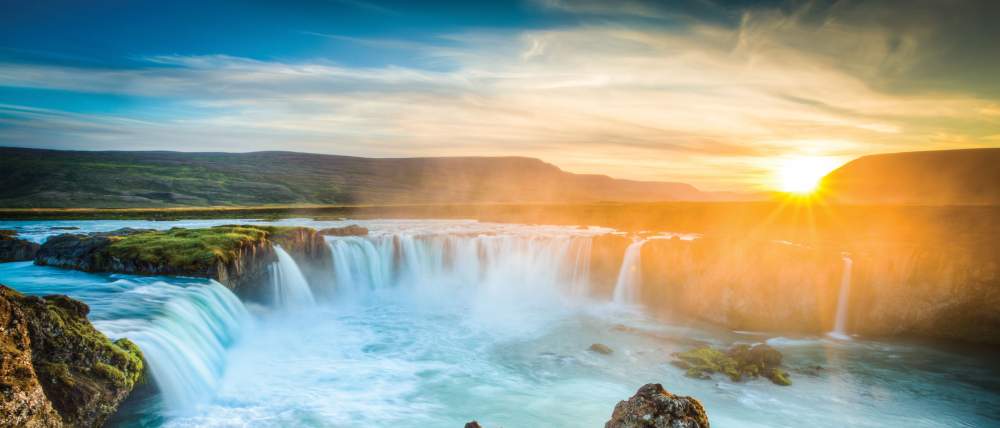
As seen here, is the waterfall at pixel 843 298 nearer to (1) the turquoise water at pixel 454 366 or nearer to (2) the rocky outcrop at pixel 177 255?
(1) the turquoise water at pixel 454 366

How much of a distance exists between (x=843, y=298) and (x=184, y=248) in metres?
29.8

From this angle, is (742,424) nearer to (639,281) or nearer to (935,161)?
(639,281)

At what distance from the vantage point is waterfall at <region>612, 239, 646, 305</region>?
2883 centimetres

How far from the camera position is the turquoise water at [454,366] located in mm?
13289

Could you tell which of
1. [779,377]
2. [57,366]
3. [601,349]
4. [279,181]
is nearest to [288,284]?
[601,349]

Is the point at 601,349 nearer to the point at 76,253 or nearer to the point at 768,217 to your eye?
the point at 76,253

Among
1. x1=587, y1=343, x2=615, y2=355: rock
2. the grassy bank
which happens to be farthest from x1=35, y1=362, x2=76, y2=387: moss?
the grassy bank

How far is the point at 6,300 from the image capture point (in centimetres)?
741

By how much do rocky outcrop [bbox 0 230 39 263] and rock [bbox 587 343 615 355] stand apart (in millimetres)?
26817

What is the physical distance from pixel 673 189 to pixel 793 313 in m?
170

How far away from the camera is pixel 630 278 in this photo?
95.5ft

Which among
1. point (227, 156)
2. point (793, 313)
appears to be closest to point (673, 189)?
point (227, 156)

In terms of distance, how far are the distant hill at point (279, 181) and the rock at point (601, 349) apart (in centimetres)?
9482

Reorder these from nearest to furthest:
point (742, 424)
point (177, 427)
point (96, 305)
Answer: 1. point (177, 427)
2. point (742, 424)
3. point (96, 305)
